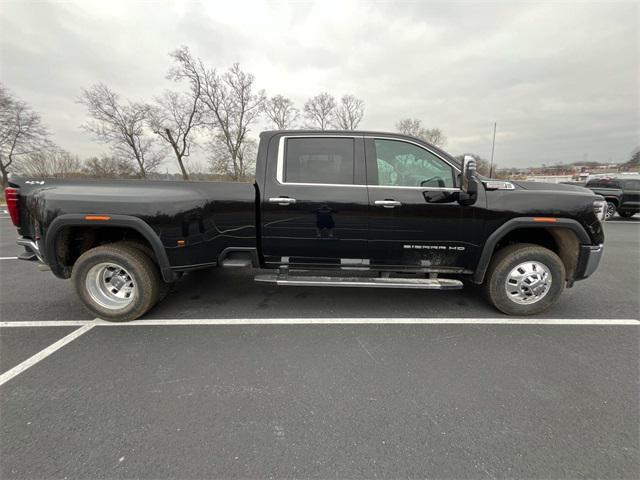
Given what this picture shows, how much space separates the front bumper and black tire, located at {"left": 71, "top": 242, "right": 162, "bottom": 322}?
16.3 feet

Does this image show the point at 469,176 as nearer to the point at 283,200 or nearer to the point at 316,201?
the point at 316,201

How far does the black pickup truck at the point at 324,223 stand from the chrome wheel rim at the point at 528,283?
0.04ft

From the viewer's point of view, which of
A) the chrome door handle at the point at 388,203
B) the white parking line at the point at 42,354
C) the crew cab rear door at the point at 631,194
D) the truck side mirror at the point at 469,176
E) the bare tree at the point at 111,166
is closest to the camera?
the white parking line at the point at 42,354

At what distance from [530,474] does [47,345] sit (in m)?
4.08

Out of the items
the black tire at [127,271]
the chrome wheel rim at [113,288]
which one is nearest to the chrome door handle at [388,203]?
the black tire at [127,271]

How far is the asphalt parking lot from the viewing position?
5.61 feet

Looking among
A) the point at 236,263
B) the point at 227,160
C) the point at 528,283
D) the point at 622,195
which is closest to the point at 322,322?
the point at 236,263

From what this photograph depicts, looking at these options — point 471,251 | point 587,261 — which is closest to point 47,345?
point 471,251

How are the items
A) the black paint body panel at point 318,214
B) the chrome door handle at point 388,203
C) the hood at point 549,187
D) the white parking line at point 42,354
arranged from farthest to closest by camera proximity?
the hood at point 549,187 < the chrome door handle at point 388,203 < the black paint body panel at point 318,214 < the white parking line at point 42,354

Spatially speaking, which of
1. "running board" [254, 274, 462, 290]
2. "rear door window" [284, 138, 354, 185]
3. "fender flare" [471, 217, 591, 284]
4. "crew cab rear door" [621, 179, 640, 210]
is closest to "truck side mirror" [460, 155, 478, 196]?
"fender flare" [471, 217, 591, 284]

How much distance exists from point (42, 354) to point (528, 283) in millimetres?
5121

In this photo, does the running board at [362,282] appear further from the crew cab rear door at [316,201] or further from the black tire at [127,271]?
the black tire at [127,271]

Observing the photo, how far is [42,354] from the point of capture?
2686 millimetres

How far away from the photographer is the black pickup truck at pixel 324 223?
3109 millimetres
